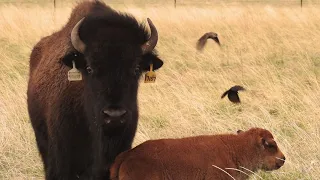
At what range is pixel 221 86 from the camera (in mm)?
10375

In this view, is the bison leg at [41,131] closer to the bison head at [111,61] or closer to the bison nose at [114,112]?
the bison head at [111,61]

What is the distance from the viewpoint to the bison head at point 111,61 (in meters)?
5.11

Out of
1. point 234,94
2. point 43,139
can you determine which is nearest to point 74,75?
point 43,139

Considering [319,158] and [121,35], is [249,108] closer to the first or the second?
[319,158]

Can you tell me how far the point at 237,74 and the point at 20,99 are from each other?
13.7 feet

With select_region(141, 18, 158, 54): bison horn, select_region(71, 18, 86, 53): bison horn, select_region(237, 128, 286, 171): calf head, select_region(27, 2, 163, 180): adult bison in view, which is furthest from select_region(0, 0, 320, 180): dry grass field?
select_region(71, 18, 86, 53): bison horn

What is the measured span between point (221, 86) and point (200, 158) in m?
5.19

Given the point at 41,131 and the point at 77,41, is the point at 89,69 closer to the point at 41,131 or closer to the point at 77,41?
the point at 77,41

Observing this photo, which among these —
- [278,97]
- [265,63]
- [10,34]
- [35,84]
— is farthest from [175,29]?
[35,84]

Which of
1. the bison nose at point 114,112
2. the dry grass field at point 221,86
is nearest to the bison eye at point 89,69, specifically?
the bison nose at point 114,112

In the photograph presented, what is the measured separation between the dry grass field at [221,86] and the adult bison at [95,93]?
1215mm

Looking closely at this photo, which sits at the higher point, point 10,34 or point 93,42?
point 93,42

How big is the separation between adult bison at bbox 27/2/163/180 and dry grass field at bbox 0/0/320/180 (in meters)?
1.22

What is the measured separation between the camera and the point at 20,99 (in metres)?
9.22
